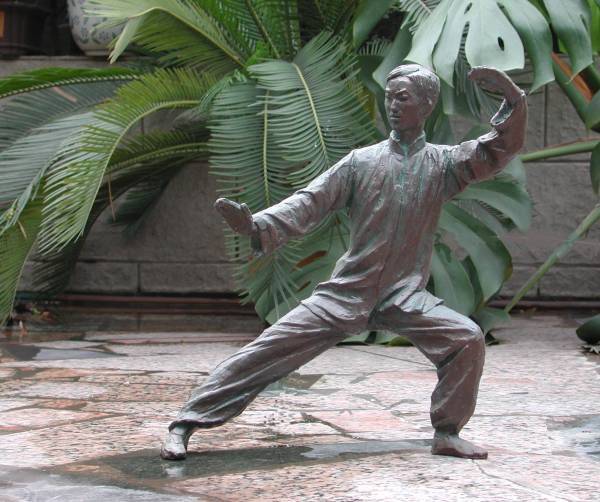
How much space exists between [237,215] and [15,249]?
11.7ft

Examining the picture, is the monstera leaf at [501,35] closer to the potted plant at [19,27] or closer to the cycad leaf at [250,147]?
the cycad leaf at [250,147]

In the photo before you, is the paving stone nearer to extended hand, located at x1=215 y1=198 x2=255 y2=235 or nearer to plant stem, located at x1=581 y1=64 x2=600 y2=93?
extended hand, located at x1=215 y1=198 x2=255 y2=235

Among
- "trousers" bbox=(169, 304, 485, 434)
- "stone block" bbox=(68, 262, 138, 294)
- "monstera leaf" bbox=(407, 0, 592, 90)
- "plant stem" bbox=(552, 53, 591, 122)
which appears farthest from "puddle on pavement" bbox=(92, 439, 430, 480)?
"stone block" bbox=(68, 262, 138, 294)

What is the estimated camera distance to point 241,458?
12.1 feet

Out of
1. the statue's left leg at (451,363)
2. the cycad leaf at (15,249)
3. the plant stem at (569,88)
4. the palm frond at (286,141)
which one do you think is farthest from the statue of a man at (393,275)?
the plant stem at (569,88)

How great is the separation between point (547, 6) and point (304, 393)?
2.42 m

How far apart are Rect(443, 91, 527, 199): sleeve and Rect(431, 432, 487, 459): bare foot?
73 centimetres

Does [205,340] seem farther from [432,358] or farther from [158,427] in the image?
[432,358]

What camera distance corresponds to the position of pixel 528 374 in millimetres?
5594

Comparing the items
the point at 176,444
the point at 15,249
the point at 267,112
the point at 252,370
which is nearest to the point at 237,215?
the point at 252,370

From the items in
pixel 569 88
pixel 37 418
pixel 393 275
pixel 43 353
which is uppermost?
pixel 569 88

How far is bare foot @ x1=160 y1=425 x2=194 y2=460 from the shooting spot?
365 cm

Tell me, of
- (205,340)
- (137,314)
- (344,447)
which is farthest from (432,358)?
(137,314)

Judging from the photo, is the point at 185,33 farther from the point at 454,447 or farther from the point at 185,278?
the point at 454,447
